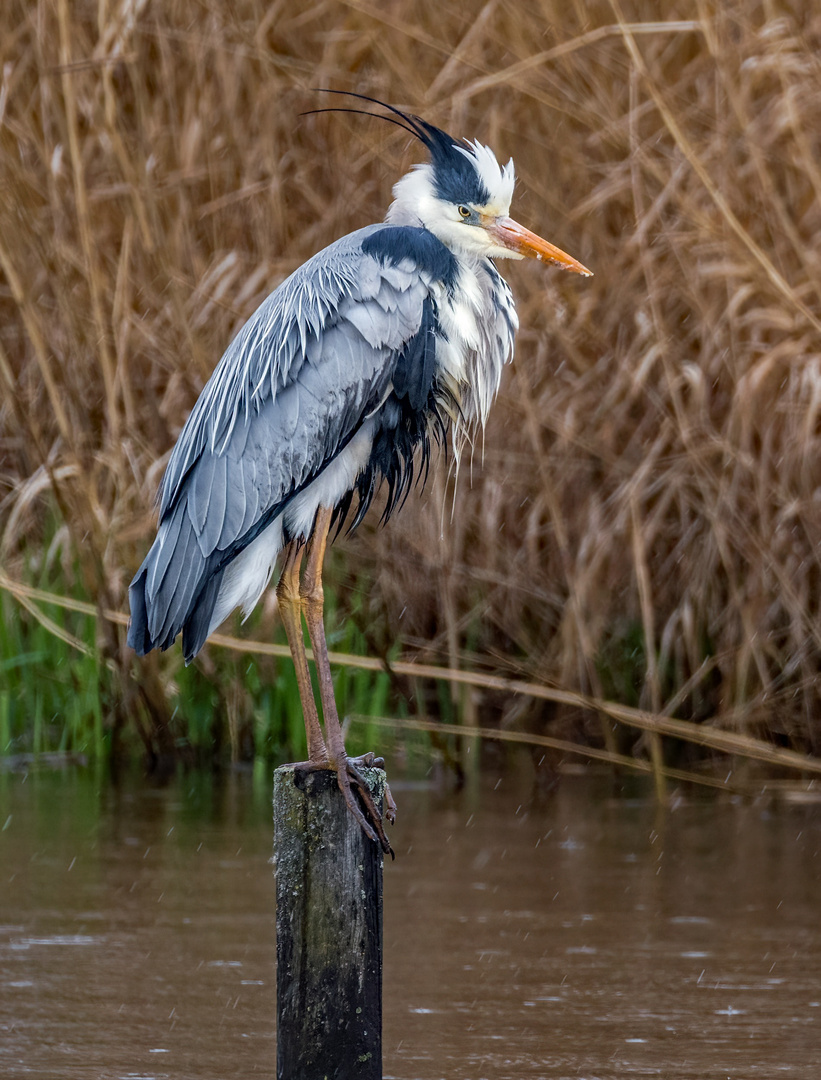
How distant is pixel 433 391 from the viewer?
3.92m

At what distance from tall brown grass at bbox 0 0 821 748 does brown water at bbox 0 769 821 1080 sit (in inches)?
23.6

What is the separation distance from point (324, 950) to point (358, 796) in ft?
1.10

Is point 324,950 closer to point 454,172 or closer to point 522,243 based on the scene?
point 522,243

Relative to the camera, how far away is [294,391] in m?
3.74

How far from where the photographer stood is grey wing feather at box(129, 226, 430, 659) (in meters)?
3.68

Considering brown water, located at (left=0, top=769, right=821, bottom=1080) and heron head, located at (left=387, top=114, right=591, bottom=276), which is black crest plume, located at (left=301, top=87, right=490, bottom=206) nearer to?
heron head, located at (left=387, top=114, right=591, bottom=276)

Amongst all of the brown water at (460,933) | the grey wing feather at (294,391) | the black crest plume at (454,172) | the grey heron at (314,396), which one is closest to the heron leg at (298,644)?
the grey heron at (314,396)

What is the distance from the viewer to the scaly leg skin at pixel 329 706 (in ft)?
10.5

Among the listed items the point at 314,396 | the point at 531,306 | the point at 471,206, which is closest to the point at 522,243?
the point at 471,206

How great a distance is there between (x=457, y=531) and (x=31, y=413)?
171cm

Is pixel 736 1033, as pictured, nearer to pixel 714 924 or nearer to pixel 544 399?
pixel 714 924

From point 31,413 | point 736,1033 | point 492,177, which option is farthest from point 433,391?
point 31,413

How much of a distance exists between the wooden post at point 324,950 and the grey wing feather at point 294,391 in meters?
0.75

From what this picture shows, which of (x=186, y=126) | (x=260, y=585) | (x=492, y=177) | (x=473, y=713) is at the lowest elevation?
(x=473, y=713)
